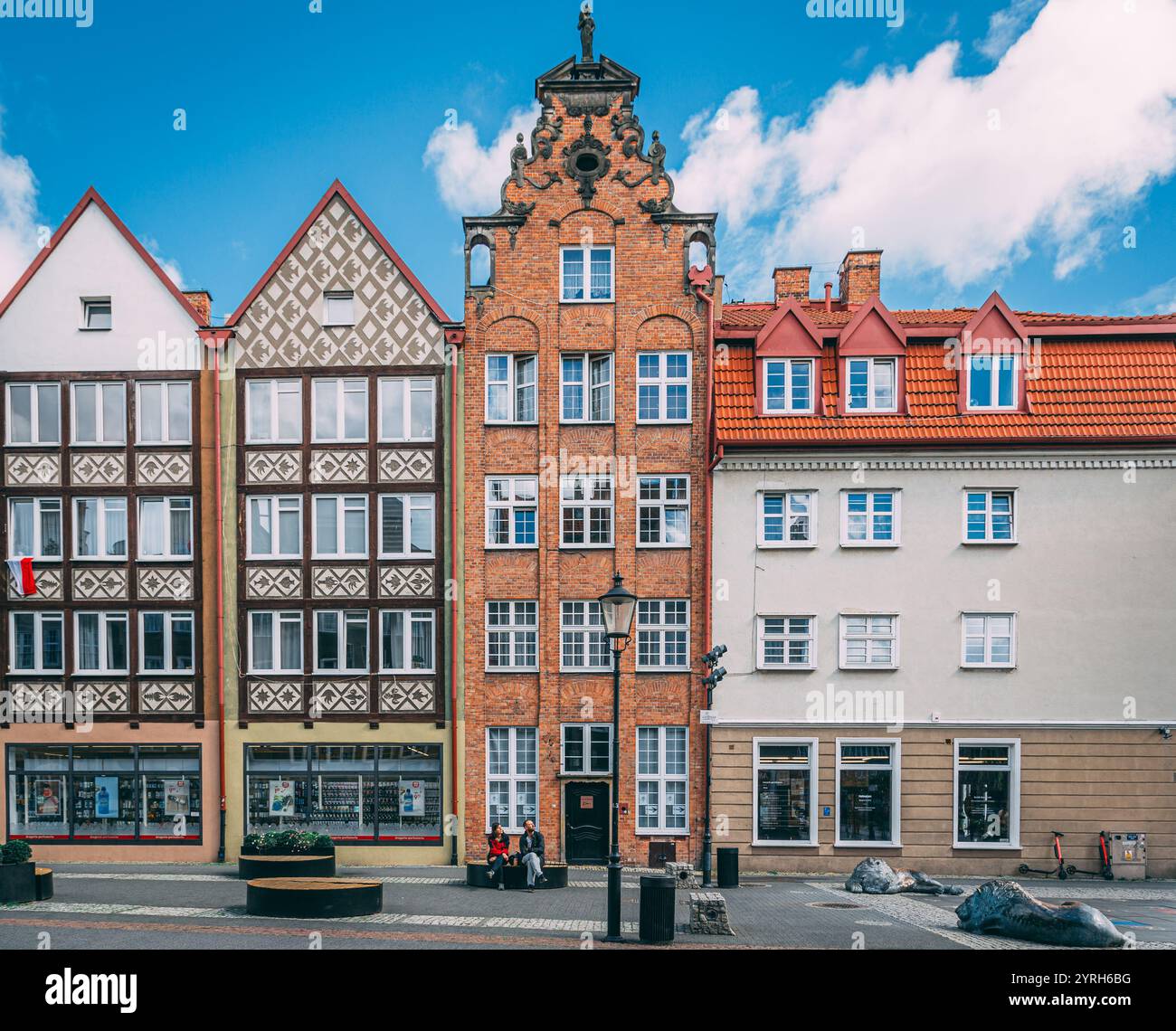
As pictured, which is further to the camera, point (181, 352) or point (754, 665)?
point (181, 352)

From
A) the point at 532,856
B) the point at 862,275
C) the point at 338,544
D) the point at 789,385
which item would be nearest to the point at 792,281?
the point at 862,275

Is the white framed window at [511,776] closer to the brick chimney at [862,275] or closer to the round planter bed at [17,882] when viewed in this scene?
the round planter bed at [17,882]

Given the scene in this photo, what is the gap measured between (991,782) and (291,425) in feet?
69.1

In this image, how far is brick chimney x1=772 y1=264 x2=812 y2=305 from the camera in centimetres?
3108

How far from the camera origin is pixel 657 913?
15.7m

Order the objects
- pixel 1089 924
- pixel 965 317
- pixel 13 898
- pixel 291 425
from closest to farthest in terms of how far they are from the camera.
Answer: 1. pixel 1089 924
2. pixel 13 898
3. pixel 291 425
4. pixel 965 317

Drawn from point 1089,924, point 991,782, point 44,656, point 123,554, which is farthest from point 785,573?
point 44,656

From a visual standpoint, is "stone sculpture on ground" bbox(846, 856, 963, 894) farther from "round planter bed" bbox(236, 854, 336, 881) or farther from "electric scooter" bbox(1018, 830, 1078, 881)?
"round planter bed" bbox(236, 854, 336, 881)

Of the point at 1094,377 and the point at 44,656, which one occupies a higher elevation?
the point at 1094,377

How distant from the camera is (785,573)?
2564 centimetres

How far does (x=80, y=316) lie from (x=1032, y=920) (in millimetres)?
27435

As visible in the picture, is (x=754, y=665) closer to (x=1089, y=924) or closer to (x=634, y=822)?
(x=634, y=822)

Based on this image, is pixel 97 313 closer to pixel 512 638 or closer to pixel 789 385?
pixel 512 638

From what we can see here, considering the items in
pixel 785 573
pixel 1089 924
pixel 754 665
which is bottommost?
pixel 1089 924
